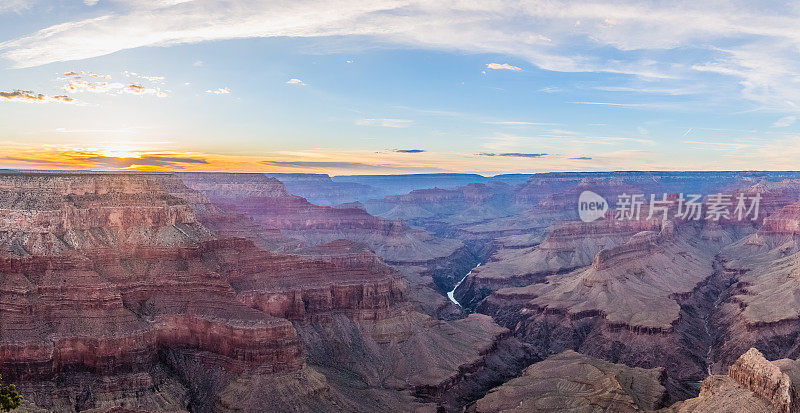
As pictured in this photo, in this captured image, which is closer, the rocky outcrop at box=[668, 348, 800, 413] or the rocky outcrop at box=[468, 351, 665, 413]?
the rocky outcrop at box=[668, 348, 800, 413]

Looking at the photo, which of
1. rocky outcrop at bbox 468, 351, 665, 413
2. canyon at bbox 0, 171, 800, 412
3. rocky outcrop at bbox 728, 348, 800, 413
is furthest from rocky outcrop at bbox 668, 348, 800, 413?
rocky outcrop at bbox 468, 351, 665, 413

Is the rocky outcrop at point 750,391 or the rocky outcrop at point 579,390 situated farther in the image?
the rocky outcrop at point 579,390

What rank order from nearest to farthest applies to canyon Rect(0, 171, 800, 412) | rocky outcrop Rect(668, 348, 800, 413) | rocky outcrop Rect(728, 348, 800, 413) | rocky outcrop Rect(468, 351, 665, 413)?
rocky outcrop Rect(728, 348, 800, 413)
rocky outcrop Rect(668, 348, 800, 413)
canyon Rect(0, 171, 800, 412)
rocky outcrop Rect(468, 351, 665, 413)

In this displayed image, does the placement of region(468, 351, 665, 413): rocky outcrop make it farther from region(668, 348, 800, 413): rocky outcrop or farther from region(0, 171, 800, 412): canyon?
region(668, 348, 800, 413): rocky outcrop

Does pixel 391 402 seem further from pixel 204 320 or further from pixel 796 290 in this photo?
pixel 796 290

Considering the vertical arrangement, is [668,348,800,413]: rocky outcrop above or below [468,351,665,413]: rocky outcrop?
above

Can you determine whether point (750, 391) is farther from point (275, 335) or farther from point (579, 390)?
point (275, 335)

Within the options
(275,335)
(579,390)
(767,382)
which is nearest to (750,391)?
(767,382)

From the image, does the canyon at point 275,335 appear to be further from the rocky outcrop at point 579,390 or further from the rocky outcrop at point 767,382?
the rocky outcrop at point 579,390

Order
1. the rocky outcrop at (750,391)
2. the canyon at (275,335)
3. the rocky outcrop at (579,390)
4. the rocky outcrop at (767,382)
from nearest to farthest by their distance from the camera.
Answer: the rocky outcrop at (767,382), the rocky outcrop at (750,391), the canyon at (275,335), the rocky outcrop at (579,390)

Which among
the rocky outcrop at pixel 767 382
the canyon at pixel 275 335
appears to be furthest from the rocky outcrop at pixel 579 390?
the rocky outcrop at pixel 767 382

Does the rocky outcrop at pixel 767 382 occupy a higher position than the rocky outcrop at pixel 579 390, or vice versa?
the rocky outcrop at pixel 767 382
